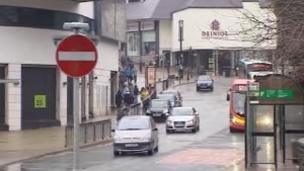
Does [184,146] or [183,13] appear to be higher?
[183,13]

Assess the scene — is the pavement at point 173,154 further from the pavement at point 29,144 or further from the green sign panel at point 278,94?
the green sign panel at point 278,94

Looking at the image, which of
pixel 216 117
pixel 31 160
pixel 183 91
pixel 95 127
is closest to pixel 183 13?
pixel 183 91

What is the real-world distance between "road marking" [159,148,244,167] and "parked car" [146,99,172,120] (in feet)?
63.5

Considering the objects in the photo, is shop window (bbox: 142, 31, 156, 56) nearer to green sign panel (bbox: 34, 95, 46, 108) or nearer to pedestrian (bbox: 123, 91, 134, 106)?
pedestrian (bbox: 123, 91, 134, 106)

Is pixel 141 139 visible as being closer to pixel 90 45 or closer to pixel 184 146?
pixel 184 146

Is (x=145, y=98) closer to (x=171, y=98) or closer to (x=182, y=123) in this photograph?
(x=171, y=98)

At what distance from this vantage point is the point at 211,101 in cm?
6794

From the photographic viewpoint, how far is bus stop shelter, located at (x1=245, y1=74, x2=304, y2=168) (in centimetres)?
2153

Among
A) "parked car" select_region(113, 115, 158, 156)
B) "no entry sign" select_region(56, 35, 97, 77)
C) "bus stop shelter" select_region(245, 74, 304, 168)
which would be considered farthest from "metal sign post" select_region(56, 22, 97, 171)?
"parked car" select_region(113, 115, 158, 156)

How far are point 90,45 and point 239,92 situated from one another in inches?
1405

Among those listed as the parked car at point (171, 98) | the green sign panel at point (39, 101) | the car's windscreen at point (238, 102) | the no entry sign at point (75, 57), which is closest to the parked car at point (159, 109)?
the parked car at point (171, 98)

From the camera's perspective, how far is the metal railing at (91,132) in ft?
111

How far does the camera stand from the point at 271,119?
2248cm

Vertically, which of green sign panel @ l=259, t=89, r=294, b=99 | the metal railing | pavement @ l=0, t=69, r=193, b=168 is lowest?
pavement @ l=0, t=69, r=193, b=168
